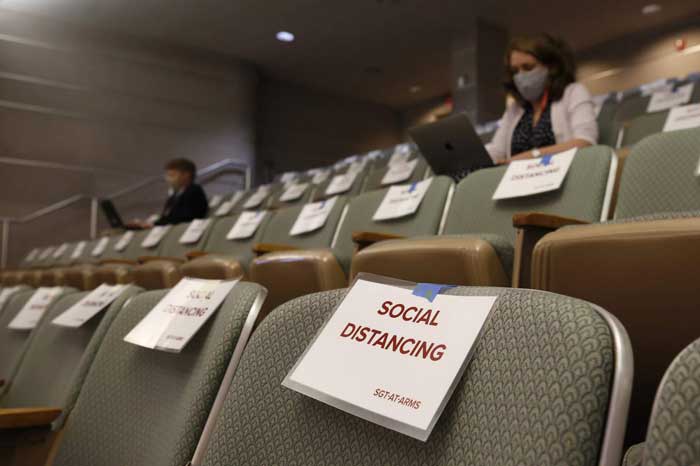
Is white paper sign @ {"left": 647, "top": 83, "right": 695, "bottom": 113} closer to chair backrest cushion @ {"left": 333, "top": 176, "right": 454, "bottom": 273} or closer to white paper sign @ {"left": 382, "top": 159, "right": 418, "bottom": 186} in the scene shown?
white paper sign @ {"left": 382, "top": 159, "right": 418, "bottom": 186}

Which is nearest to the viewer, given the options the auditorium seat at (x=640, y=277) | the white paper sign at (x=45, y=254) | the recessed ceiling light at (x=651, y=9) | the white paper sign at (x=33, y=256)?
the auditorium seat at (x=640, y=277)

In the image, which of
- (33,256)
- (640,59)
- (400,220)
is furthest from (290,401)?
(640,59)

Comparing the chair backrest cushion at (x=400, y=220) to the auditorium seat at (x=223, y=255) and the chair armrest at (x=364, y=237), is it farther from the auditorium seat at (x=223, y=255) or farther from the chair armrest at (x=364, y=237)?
the auditorium seat at (x=223, y=255)

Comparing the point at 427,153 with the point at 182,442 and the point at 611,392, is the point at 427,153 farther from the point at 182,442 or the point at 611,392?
the point at 611,392

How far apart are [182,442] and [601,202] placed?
3.18 ft

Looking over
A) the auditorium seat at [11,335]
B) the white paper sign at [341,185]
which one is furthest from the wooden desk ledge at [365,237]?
the white paper sign at [341,185]

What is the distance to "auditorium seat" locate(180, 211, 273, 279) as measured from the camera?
1578 millimetres

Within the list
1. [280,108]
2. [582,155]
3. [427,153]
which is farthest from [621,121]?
[280,108]

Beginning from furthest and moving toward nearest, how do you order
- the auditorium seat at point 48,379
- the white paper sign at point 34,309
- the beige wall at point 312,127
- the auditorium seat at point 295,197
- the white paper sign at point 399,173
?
the beige wall at point 312,127 → the auditorium seat at point 295,197 → the white paper sign at point 399,173 → the white paper sign at point 34,309 → the auditorium seat at point 48,379

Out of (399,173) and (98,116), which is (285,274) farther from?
(98,116)

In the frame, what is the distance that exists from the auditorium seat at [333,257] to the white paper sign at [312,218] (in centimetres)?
19

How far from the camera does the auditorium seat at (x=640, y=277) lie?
599 millimetres

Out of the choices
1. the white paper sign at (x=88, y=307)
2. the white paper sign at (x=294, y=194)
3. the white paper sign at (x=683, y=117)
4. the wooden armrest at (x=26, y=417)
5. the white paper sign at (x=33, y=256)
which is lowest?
the white paper sign at (x=33, y=256)

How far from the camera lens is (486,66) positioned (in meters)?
5.57
